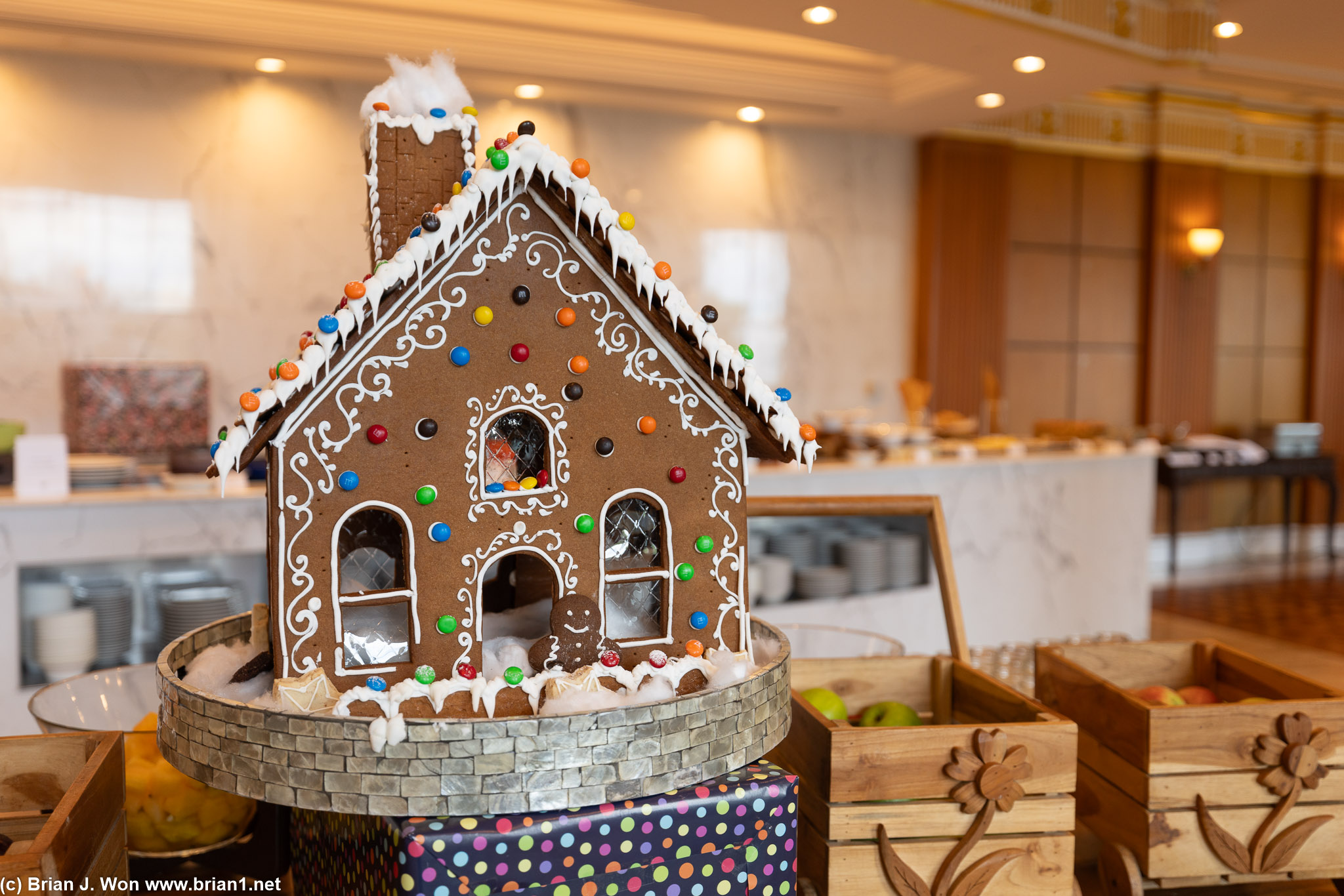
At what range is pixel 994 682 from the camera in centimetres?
116

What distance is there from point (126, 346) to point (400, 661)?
484 centimetres

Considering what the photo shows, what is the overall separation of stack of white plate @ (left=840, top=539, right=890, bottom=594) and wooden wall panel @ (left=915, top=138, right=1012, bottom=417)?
2875mm

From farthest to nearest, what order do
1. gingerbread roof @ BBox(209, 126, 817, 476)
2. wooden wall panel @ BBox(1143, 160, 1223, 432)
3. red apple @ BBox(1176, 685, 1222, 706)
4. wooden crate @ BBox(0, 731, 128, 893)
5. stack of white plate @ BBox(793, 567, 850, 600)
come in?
wooden wall panel @ BBox(1143, 160, 1223, 432)
stack of white plate @ BBox(793, 567, 850, 600)
red apple @ BBox(1176, 685, 1222, 706)
gingerbread roof @ BBox(209, 126, 817, 476)
wooden crate @ BBox(0, 731, 128, 893)

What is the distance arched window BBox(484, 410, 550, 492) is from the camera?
0.98 meters

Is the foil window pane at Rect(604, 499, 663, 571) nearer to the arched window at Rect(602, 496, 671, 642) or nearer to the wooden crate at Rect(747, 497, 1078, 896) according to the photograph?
the arched window at Rect(602, 496, 671, 642)

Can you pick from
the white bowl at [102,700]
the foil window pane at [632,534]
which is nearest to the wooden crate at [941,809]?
the foil window pane at [632,534]

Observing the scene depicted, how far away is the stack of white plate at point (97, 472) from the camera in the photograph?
322 centimetres

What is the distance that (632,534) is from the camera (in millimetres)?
1053

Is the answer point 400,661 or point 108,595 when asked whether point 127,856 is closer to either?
point 400,661

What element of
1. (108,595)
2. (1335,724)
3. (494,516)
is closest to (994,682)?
(1335,724)

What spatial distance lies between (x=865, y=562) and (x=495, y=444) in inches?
131

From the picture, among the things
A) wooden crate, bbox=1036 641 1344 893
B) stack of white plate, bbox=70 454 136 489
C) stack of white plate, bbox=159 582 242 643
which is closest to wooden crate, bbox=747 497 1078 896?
wooden crate, bbox=1036 641 1344 893

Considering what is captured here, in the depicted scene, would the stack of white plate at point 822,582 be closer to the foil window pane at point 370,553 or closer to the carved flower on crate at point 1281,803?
the carved flower on crate at point 1281,803

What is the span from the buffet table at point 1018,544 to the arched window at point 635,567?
2809 mm
